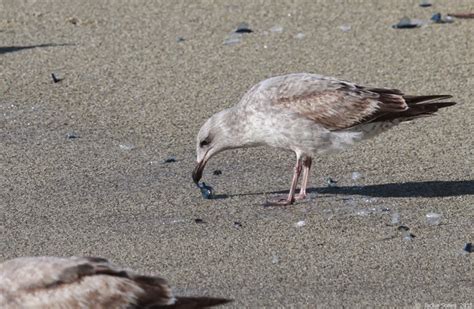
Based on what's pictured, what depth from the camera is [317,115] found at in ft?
26.6

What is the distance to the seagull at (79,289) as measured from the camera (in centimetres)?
546

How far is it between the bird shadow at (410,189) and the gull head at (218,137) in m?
0.42

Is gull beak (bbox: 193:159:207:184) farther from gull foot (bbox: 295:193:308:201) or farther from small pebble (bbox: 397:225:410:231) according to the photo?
small pebble (bbox: 397:225:410:231)

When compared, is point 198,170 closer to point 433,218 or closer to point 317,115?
point 317,115

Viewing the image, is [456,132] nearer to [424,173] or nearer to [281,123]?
[424,173]

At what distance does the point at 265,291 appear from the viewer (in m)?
6.39

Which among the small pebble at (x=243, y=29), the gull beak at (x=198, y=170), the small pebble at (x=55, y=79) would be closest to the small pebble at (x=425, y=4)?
the small pebble at (x=243, y=29)

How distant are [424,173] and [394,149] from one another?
1.68 feet

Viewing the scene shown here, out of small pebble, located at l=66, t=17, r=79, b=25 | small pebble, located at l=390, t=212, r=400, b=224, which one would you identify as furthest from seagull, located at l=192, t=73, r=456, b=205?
small pebble, located at l=66, t=17, r=79, b=25

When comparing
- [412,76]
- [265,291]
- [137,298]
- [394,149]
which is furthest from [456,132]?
[137,298]

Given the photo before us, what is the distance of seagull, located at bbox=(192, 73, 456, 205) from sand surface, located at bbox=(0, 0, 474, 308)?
322 millimetres

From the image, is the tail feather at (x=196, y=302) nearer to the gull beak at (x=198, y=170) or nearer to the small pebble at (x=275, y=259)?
the small pebble at (x=275, y=259)

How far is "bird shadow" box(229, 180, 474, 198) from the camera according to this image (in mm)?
8047

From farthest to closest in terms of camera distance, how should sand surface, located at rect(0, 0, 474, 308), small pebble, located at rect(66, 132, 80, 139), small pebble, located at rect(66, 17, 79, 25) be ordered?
small pebble, located at rect(66, 17, 79, 25)
small pebble, located at rect(66, 132, 80, 139)
sand surface, located at rect(0, 0, 474, 308)
